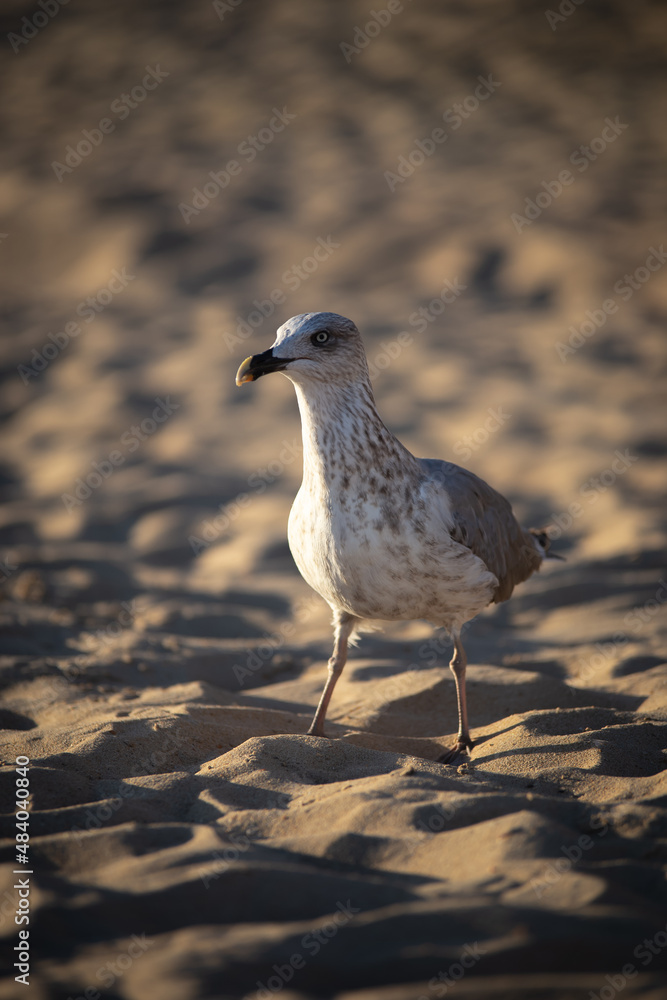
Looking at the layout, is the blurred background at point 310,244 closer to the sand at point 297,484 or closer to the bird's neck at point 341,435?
the sand at point 297,484

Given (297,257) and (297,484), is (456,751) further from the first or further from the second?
(297,257)

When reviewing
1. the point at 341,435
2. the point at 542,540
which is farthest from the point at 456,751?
the point at 542,540

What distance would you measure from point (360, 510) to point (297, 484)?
5135 millimetres

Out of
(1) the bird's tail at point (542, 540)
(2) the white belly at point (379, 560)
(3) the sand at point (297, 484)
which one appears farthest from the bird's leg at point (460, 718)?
(1) the bird's tail at point (542, 540)

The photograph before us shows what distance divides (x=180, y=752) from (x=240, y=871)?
1337 millimetres

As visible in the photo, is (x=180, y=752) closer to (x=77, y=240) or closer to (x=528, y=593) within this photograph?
(x=528, y=593)

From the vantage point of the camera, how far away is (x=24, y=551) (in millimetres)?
7492

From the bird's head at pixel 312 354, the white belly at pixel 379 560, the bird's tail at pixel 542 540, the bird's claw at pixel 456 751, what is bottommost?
the bird's claw at pixel 456 751

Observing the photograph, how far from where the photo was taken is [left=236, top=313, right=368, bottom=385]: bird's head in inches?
144

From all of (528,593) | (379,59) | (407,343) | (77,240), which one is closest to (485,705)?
(528,593)

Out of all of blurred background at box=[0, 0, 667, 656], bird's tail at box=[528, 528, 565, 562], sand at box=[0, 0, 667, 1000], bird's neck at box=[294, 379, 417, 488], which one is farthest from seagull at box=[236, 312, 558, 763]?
blurred background at box=[0, 0, 667, 656]

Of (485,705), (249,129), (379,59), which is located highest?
(379,59)

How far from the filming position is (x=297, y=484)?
880 centimetres

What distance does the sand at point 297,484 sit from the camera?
2256mm
